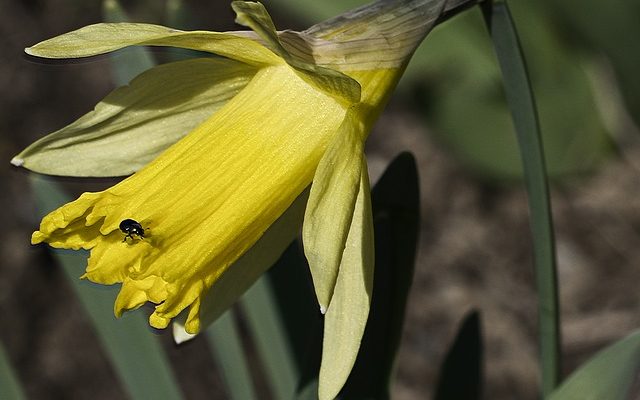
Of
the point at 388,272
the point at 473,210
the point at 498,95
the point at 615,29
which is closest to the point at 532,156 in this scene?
the point at 388,272

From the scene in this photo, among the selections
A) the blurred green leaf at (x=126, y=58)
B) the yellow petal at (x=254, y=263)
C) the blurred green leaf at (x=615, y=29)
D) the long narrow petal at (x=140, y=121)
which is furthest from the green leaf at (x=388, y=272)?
the blurred green leaf at (x=615, y=29)

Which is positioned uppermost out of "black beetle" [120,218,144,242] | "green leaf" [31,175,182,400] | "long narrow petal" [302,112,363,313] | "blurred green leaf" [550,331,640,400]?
"black beetle" [120,218,144,242]

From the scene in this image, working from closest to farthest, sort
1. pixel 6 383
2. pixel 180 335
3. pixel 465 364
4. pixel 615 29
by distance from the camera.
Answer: pixel 180 335
pixel 6 383
pixel 465 364
pixel 615 29

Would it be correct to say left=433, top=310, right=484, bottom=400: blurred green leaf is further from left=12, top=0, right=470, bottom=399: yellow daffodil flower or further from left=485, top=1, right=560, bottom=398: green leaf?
left=12, top=0, right=470, bottom=399: yellow daffodil flower

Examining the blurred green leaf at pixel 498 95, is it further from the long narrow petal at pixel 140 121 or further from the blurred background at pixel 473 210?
the long narrow petal at pixel 140 121

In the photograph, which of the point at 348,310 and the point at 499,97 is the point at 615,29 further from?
the point at 348,310

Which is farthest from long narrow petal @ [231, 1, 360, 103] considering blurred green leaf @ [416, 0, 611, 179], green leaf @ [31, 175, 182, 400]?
blurred green leaf @ [416, 0, 611, 179]

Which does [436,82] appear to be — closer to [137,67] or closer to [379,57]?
[137,67]
